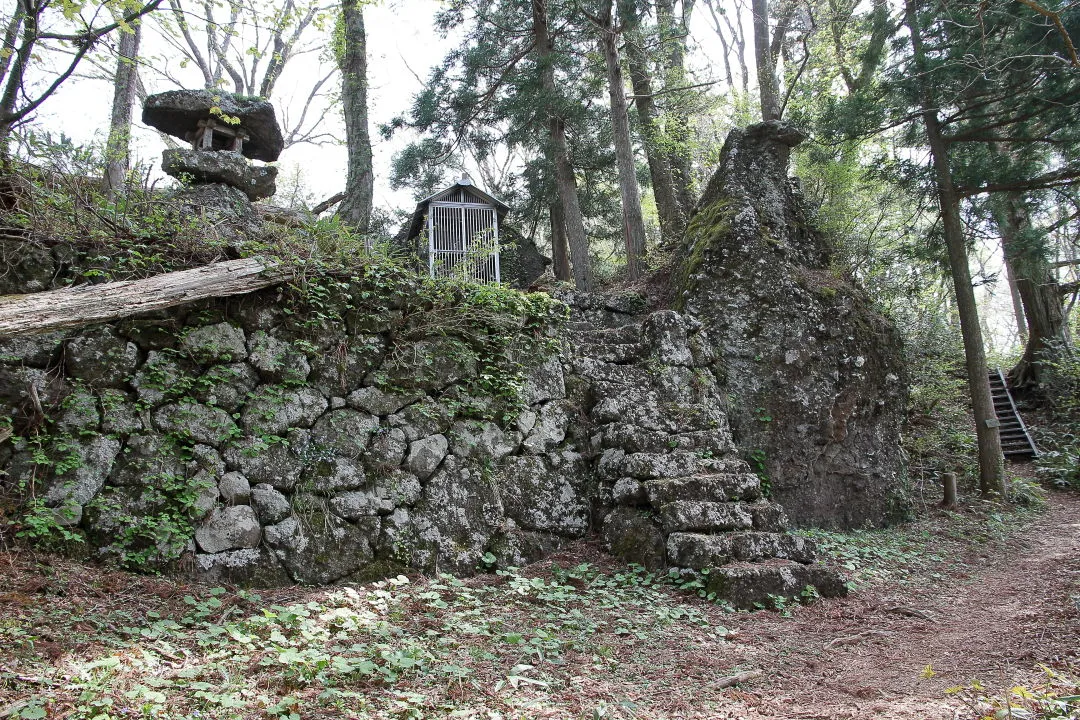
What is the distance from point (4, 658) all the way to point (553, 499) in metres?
3.61

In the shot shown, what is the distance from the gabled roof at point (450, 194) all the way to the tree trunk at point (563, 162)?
1.65 meters

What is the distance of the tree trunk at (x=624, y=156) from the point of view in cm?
972

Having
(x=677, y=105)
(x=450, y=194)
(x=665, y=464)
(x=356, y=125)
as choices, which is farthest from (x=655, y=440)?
(x=677, y=105)

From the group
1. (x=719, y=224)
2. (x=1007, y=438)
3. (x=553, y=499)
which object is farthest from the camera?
(x=1007, y=438)

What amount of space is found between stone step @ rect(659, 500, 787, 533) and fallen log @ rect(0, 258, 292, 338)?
11.5 ft

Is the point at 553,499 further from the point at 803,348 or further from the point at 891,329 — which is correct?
the point at 891,329

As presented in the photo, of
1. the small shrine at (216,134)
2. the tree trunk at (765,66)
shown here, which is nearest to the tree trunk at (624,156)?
the tree trunk at (765,66)

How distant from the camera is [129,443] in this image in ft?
13.7

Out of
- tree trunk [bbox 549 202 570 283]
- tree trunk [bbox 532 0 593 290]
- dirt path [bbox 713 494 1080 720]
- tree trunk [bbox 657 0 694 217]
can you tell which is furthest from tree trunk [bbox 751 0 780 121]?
dirt path [bbox 713 494 1080 720]

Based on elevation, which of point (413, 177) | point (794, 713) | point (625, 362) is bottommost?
point (794, 713)

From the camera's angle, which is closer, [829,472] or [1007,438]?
[829,472]

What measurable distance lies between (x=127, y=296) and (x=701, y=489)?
4.30 meters

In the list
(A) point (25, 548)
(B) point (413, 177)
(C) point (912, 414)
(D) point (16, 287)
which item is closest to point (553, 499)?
(A) point (25, 548)

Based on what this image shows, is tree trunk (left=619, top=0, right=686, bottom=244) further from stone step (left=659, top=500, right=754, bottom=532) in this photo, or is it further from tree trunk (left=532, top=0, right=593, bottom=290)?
stone step (left=659, top=500, right=754, bottom=532)
